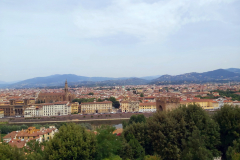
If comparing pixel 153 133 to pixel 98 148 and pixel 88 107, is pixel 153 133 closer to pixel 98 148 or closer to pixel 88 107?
pixel 98 148

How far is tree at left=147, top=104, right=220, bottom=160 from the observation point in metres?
10.9

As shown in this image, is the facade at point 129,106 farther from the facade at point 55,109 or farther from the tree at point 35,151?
the tree at point 35,151

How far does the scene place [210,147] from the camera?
37.1ft

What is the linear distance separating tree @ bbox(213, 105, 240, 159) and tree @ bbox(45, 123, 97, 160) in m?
7.57

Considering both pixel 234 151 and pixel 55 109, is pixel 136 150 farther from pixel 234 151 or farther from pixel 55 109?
pixel 55 109

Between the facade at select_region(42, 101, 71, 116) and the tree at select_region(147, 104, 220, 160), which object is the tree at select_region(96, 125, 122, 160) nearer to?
the tree at select_region(147, 104, 220, 160)

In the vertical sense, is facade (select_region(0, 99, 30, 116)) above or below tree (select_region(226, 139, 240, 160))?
below

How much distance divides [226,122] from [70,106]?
1376 inches

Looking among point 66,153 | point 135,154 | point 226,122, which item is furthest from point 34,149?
point 226,122

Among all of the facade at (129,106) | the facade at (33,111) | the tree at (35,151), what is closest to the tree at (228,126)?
the tree at (35,151)

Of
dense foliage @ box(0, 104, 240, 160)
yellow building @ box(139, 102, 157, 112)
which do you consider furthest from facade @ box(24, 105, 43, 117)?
dense foliage @ box(0, 104, 240, 160)

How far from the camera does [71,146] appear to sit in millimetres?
8719

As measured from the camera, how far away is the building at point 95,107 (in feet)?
142

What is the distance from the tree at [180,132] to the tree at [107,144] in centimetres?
224
